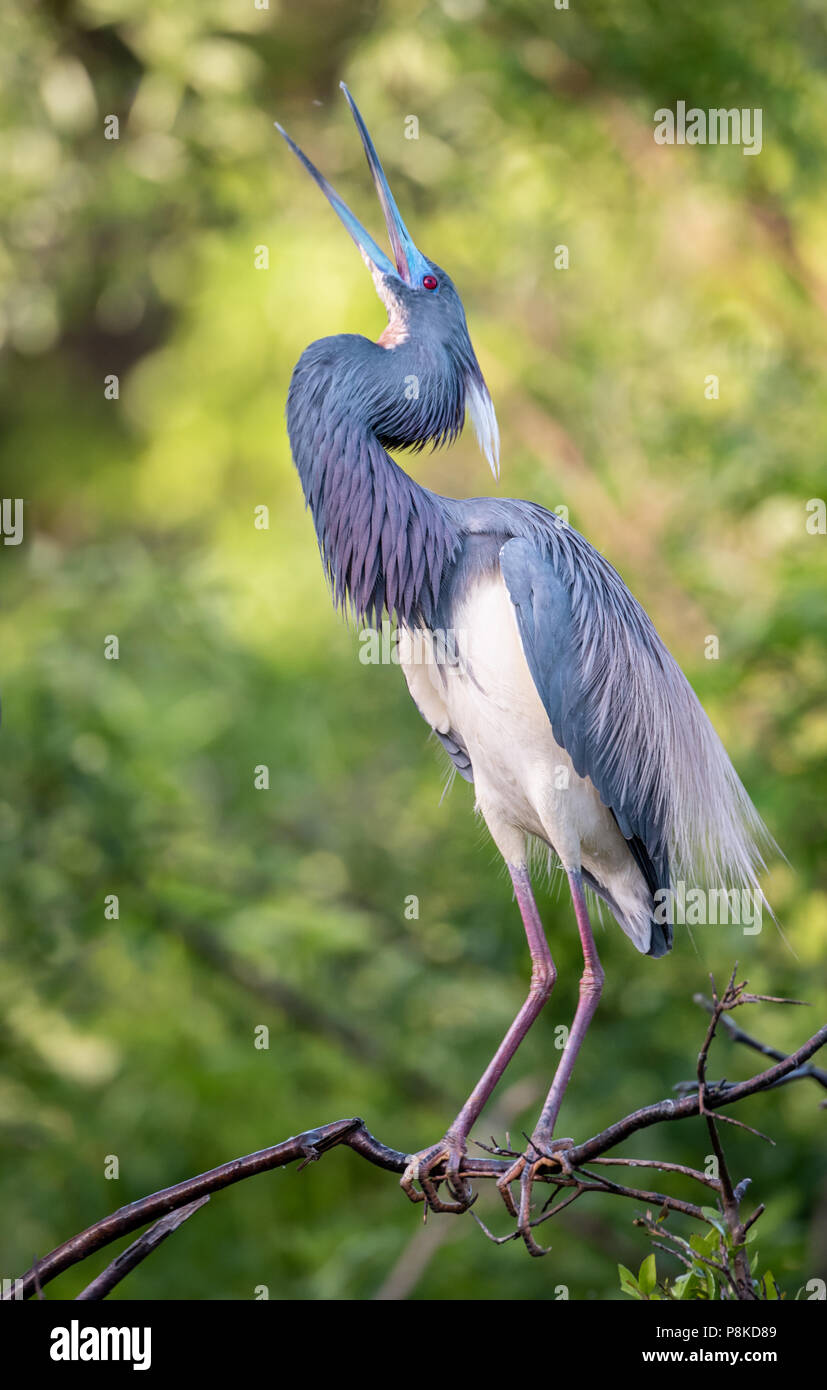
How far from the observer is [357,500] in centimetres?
213

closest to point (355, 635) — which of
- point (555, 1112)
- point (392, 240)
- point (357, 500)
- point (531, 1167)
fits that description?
point (392, 240)

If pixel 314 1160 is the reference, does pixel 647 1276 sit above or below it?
below

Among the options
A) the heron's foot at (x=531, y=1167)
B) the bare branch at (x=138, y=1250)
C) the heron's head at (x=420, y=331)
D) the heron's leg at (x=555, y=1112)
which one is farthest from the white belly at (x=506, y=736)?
the bare branch at (x=138, y=1250)

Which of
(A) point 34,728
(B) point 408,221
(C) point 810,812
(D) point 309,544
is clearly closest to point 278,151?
(B) point 408,221

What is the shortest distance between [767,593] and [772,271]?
1726 mm

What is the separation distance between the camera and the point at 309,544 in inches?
303

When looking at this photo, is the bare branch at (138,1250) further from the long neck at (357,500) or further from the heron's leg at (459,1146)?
the long neck at (357,500)

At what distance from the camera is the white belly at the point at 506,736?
2.23 m

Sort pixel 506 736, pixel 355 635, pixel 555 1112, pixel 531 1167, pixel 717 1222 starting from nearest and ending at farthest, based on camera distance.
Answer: pixel 717 1222, pixel 531 1167, pixel 555 1112, pixel 506 736, pixel 355 635

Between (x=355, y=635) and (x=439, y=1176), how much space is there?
3208 millimetres

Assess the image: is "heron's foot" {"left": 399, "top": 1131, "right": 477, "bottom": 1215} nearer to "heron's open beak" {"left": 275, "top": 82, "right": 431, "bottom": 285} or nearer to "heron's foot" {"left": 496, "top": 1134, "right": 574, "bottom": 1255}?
"heron's foot" {"left": 496, "top": 1134, "right": 574, "bottom": 1255}

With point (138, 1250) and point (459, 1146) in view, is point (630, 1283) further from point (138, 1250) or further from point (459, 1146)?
point (138, 1250)

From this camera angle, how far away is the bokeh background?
17.7ft

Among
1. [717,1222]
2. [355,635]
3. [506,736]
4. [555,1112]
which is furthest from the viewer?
[355,635]
